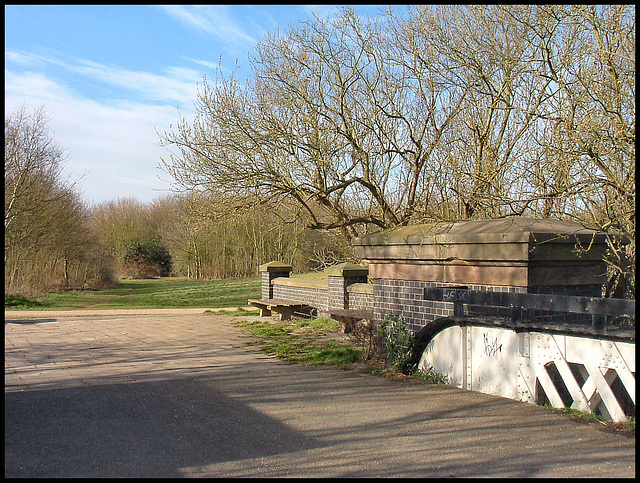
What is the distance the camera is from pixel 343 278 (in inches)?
543

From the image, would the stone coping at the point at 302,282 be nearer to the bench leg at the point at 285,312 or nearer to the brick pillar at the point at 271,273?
the brick pillar at the point at 271,273

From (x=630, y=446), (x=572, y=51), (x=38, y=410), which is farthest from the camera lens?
(x=572, y=51)

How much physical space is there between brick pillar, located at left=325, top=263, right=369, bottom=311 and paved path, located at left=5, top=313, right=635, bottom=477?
5347 mm

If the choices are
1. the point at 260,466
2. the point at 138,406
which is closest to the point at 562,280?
the point at 260,466

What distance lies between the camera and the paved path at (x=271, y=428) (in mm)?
4234

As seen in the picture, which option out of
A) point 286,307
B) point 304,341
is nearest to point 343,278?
point 286,307

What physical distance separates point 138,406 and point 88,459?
1586 mm

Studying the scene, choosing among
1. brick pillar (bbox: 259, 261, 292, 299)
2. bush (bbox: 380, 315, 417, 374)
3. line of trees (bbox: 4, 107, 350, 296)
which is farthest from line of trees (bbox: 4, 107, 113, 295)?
bush (bbox: 380, 315, 417, 374)

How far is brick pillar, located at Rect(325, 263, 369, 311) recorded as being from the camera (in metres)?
13.7

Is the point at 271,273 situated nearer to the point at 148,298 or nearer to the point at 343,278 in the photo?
the point at 343,278

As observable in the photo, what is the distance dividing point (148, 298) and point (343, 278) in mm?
16804

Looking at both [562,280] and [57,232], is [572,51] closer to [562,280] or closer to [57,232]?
[562,280]

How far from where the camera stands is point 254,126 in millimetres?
12328

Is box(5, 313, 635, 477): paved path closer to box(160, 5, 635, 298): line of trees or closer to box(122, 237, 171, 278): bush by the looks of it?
box(160, 5, 635, 298): line of trees
